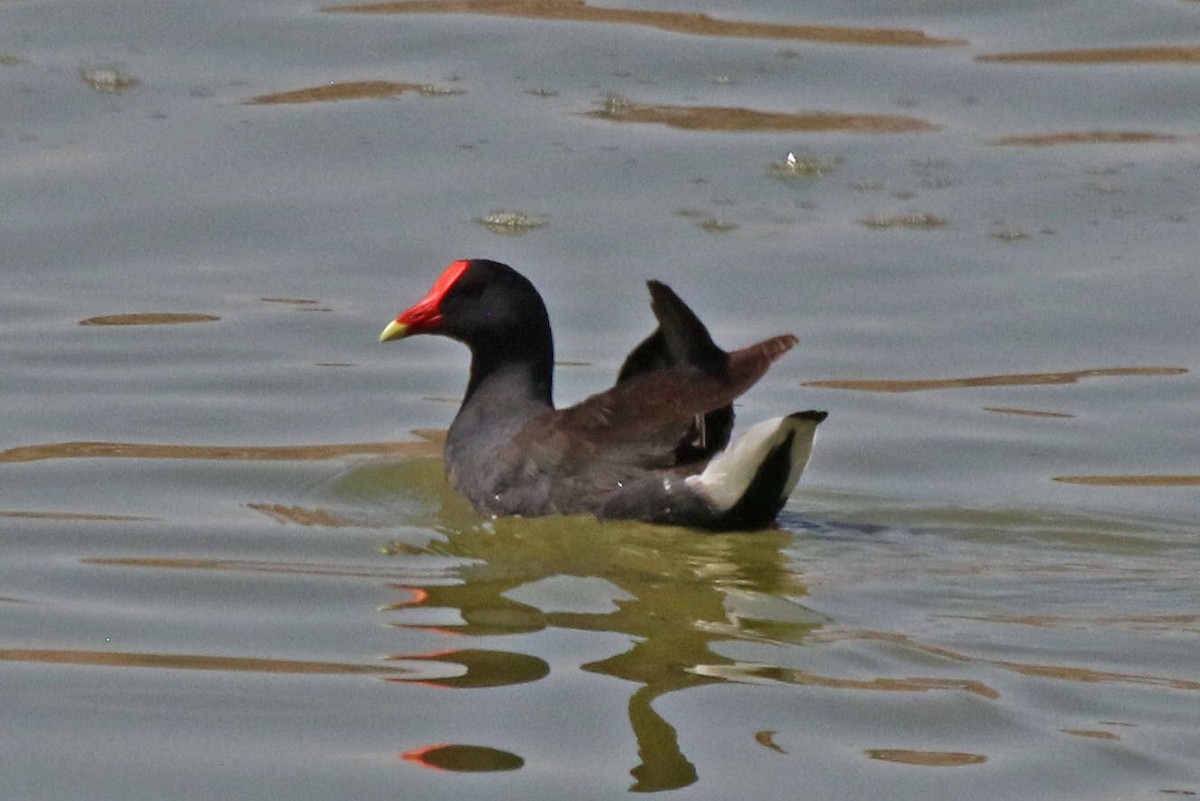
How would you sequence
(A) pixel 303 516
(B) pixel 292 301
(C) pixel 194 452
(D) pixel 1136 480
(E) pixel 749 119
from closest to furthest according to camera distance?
1. (A) pixel 303 516
2. (D) pixel 1136 480
3. (C) pixel 194 452
4. (B) pixel 292 301
5. (E) pixel 749 119

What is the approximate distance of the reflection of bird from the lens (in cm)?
646

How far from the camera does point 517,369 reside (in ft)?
24.6

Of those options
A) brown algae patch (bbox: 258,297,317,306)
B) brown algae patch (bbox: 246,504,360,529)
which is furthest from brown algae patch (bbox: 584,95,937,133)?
brown algae patch (bbox: 246,504,360,529)

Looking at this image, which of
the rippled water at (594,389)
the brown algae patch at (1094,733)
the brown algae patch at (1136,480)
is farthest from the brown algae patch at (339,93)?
the brown algae patch at (1094,733)

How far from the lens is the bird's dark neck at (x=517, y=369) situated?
24.5 feet

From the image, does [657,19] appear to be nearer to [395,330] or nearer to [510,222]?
[510,222]

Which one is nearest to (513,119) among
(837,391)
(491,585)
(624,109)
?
(624,109)

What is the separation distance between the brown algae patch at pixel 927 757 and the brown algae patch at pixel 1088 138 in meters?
6.50

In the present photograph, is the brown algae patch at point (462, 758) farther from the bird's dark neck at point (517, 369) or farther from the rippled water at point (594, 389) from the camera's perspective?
the bird's dark neck at point (517, 369)

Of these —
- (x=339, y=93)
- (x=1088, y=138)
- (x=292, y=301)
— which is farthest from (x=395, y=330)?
(x=1088, y=138)

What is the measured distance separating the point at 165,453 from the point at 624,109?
441cm

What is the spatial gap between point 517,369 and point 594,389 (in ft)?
2.61

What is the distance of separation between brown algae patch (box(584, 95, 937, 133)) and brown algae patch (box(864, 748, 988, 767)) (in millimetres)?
6490

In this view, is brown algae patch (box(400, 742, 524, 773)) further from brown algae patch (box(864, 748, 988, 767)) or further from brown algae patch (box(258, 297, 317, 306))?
brown algae patch (box(258, 297, 317, 306))
